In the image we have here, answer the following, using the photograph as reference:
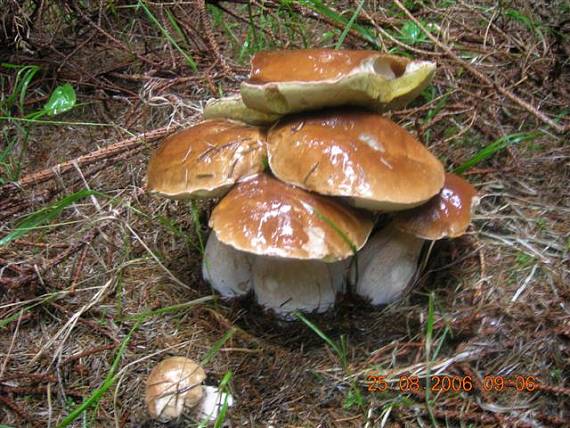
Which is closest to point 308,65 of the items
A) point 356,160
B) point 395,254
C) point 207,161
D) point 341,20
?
point 356,160

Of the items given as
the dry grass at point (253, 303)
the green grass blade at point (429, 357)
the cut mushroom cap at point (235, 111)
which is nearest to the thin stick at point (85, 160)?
the dry grass at point (253, 303)

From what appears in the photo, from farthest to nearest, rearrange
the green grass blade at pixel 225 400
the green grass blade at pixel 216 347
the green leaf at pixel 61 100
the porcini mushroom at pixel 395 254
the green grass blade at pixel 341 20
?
the green leaf at pixel 61 100
the green grass blade at pixel 341 20
the porcini mushroom at pixel 395 254
the green grass blade at pixel 216 347
the green grass blade at pixel 225 400

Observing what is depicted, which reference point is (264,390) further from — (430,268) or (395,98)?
(395,98)

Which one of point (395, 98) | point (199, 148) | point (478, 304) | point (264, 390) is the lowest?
point (264, 390)

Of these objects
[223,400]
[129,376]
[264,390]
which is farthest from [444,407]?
[129,376]

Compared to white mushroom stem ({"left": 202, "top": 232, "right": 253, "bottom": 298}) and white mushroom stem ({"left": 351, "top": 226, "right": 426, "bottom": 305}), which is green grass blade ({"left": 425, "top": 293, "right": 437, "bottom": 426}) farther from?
white mushroom stem ({"left": 202, "top": 232, "right": 253, "bottom": 298})

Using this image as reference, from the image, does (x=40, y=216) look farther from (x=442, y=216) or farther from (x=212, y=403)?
(x=442, y=216)
